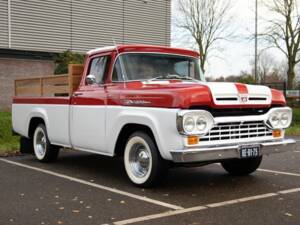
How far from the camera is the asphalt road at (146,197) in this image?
556 cm

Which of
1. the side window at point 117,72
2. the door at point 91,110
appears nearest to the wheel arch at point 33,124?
the door at point 91,110

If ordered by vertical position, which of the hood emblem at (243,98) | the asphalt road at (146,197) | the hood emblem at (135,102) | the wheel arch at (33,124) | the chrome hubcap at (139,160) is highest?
the hood emblem at (243,98)

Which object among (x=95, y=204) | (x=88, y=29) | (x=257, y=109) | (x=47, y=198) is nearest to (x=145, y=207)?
(x=95, y=204)

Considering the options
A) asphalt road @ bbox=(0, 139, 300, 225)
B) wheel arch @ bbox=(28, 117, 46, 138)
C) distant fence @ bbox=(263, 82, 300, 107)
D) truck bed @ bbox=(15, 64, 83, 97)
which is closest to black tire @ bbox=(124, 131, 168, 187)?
asphalt road @ bbox=(0, 139, 300, 225)

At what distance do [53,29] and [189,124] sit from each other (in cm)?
1926

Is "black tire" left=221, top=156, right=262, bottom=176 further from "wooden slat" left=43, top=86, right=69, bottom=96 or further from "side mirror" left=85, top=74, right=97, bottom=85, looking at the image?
"wooden slat" left=43, top=86, right=69, bottom=96

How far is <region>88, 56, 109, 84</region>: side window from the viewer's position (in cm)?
816

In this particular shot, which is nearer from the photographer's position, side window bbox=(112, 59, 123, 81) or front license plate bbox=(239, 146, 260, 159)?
front license plate bbox=(239, 146, 260, 159)

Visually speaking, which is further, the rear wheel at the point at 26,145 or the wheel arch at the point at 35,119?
the rear wheel at the point at 26,145

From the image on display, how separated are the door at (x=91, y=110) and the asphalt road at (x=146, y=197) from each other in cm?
60

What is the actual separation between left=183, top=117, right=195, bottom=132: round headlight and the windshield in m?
1.65

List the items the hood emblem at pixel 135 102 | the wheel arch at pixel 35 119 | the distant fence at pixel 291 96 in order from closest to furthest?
the hood emblem at pixel 135 102
the wheel arch at pixel 35 119
the distant fence at pixel 291 96

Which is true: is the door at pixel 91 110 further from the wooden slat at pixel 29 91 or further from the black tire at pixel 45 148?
the wooden slat at pixel 29 91

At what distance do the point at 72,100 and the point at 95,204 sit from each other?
2.88 meters
